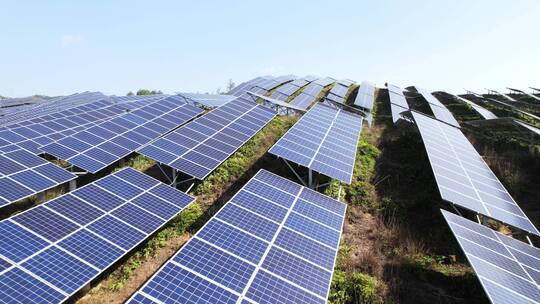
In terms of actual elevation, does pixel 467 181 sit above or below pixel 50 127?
above

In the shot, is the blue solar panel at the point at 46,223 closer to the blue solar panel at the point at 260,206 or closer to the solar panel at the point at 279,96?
the blue solar panel at the point at 260,206

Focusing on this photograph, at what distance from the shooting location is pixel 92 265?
9.82 meters

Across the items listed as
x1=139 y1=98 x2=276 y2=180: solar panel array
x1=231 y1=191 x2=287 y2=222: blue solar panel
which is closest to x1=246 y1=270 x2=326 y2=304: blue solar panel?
x1=231 y1=191 x2=287 y2=222: blue solar panel

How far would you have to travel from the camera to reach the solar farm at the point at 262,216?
9.73 m

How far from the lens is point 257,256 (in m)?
10.6

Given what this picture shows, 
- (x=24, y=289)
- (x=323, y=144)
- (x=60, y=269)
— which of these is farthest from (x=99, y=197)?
(x=323, y=144)

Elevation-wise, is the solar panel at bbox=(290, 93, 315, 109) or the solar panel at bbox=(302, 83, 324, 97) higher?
the solar panel at bbox=(302, 83, 324, 97)

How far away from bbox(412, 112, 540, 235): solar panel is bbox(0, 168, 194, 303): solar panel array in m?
12.0

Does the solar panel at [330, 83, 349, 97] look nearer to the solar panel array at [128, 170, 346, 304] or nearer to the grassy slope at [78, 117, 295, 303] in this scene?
the grassy slope at [78, 117, 295, 303]

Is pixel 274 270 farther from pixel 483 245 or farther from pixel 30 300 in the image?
pixel 483 245

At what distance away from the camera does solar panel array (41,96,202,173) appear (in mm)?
18250

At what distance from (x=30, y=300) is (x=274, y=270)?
5.97 metres

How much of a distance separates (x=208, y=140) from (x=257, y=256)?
1072 centimetres

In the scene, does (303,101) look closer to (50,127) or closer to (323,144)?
(323,144)
